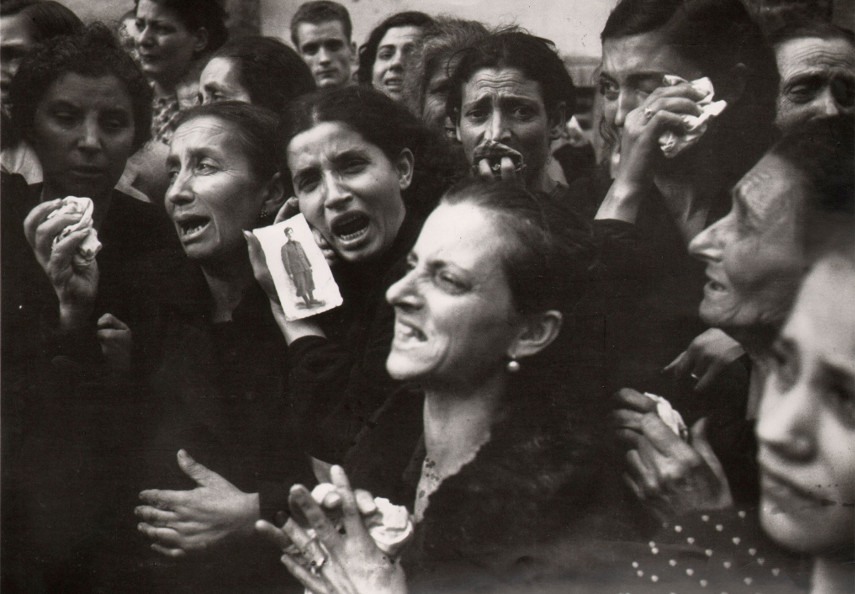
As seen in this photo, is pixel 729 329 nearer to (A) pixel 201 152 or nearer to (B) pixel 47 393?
(A) pixel 201 152

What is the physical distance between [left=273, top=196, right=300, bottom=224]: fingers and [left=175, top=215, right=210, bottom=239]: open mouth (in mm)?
281

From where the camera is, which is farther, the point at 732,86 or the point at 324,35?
the point at 324,35

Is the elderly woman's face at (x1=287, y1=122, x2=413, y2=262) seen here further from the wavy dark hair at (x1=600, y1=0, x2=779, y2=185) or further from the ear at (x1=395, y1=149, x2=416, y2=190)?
the wavy dark hair at (x1=600, y1=0, x2=779, y2=185)

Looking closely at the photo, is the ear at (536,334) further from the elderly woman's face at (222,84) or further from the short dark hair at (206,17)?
the short dark hair at (206,17)

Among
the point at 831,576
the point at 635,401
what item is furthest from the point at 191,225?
the point at 831,576

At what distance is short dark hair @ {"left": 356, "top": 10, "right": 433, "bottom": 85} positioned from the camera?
4086 mm

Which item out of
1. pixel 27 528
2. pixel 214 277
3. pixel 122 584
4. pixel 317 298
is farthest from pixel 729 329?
pixel 27 528

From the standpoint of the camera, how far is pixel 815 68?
3928 millimetres

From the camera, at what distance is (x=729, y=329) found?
3.83 metres

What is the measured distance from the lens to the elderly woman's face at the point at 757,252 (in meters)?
3.77

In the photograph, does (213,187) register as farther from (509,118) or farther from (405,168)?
(509,118)

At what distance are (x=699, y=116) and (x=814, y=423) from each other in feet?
3.69

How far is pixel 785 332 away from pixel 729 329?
184mm

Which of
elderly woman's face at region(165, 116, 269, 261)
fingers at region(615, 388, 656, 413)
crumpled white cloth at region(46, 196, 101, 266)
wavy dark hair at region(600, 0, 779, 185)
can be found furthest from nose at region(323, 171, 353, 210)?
fingers at region(615, 388, 656, 413)
